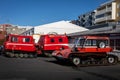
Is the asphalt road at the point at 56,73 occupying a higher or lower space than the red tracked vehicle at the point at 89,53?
lower

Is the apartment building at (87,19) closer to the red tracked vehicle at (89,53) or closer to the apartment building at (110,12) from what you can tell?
the apartment building at (110,12)

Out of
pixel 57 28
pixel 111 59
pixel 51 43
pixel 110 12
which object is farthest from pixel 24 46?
pixel 110 12

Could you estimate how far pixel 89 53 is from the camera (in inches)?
867

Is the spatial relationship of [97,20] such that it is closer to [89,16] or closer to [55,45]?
[89,16]

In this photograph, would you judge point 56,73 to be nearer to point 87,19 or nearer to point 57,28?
point 57,28

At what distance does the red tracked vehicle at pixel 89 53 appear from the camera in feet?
71.2

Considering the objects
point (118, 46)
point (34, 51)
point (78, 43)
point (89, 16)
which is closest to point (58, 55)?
point (78, 43)

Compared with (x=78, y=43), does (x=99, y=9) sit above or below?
above

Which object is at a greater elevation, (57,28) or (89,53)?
(57,28)

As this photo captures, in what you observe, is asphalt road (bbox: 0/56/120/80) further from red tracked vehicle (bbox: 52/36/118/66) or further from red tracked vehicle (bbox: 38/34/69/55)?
red tracked vehicle (bbox: 38/34/69/55)

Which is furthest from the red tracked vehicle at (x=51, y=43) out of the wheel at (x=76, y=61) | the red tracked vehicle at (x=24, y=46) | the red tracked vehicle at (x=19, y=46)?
the wheel at (x=76, y=61)

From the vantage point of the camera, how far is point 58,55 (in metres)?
23.6

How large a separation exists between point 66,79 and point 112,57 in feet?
33.4

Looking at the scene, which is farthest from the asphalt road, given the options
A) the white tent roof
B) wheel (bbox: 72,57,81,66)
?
the white tent roof
